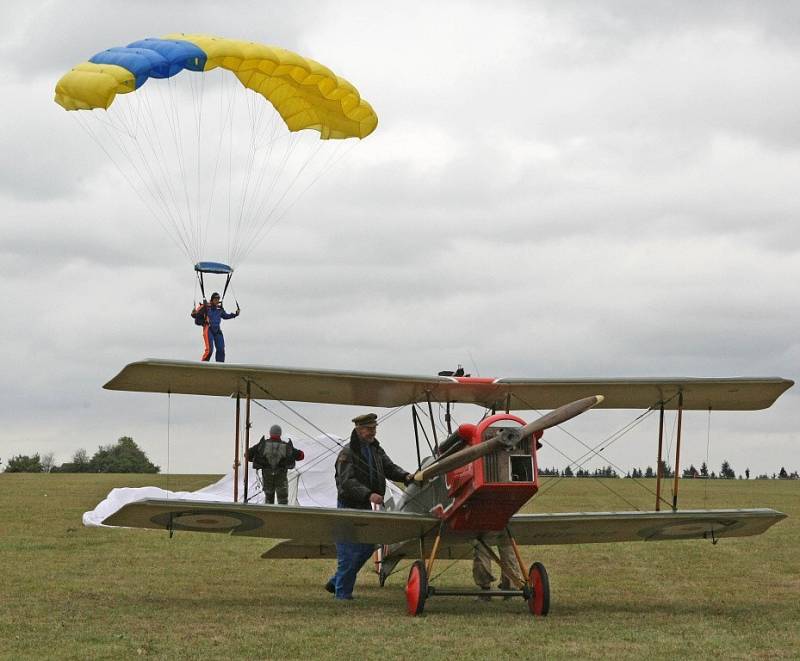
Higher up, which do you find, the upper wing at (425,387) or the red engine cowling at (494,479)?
the upper wing at (425,387)

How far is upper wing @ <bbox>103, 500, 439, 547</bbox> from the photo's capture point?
10.9 metres

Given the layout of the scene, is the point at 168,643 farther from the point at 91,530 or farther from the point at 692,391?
the point at 91,530

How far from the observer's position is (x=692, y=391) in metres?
12.4

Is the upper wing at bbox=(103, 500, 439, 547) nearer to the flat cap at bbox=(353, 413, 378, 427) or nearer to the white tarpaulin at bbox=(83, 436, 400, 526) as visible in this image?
the flat cap at bbox=(353, 413, 378, 427)

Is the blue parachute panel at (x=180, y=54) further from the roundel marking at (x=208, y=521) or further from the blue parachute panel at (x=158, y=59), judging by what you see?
the roundel marking at (x=208, y=521)

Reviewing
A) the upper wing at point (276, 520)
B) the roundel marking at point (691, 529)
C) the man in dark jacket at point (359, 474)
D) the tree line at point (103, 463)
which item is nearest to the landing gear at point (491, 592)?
the upper wing at point (276, 520)

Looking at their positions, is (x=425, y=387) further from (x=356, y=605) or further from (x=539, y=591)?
(x=539, y=591)

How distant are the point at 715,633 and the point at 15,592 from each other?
21.3ft

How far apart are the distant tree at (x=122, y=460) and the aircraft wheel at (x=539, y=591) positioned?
6212 centimetres

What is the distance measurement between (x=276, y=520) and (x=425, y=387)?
2009 millimetres

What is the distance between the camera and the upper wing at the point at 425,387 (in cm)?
1154

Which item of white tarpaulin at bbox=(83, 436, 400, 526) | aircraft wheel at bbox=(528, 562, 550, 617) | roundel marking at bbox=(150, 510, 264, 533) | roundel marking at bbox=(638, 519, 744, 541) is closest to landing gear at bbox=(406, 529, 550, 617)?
aircraft wheel at bbox=(528, 562, 550, 617)

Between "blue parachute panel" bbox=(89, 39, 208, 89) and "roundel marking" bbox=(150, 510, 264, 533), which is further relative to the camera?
"blue parachute panel" bbox=(89, 39, 208, 89)

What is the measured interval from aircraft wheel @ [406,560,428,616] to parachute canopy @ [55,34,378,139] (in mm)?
8243
